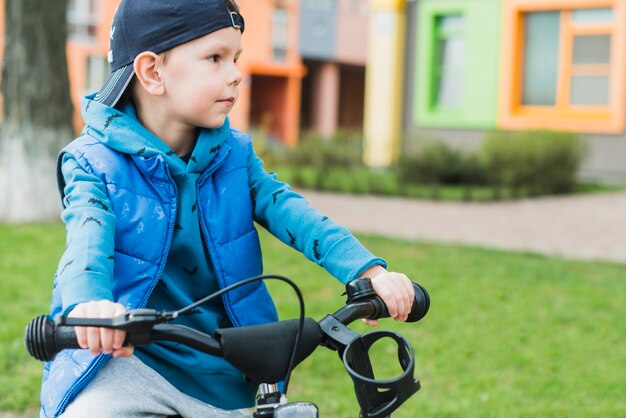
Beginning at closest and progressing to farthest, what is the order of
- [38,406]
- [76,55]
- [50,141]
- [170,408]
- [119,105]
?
[170,408] < [119,105] < [38,406] < [50,141] < [76,55]

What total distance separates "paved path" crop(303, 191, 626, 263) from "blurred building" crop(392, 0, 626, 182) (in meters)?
2.83

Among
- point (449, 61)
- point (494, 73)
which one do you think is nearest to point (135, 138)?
point (494, 73)

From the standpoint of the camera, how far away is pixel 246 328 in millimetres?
1716

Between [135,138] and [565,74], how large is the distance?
1498 cm

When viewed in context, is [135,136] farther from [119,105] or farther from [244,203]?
[244,203]

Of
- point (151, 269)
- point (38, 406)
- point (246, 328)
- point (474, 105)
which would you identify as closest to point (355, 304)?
point (246, 328)

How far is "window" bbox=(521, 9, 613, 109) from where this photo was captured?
15.6 m

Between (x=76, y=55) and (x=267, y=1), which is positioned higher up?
(x=267, y=1)

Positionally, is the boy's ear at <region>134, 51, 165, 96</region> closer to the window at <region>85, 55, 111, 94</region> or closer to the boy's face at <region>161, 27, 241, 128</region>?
the boy's face at <region>161, 27, 241, 128</region>

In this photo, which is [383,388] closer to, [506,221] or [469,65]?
[506,221]

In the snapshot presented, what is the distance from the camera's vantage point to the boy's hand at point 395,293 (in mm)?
1892

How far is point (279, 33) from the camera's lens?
3181 centimetres

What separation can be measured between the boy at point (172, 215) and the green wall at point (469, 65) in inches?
596

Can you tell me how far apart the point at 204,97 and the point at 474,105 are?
15.5m
